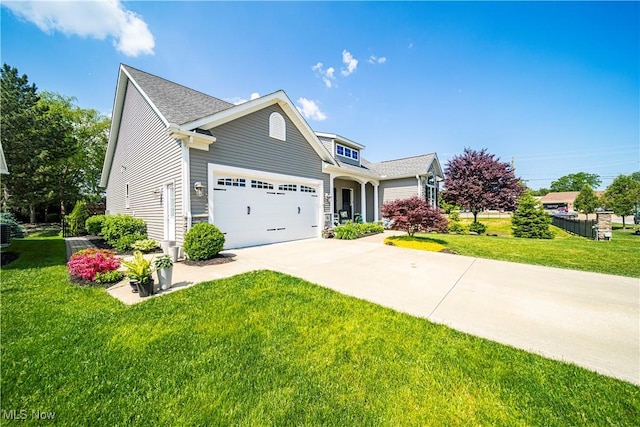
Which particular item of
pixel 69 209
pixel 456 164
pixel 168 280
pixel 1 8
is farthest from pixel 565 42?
pixel 69 209

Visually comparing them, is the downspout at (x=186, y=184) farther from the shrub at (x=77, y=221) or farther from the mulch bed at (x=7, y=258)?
the shrub at (x=77, y=221)

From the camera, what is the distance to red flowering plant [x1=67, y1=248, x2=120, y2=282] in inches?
190

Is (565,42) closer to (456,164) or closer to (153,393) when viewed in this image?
(456,164)

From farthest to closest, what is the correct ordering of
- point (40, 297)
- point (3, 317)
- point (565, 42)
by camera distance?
point (565, 42)
point (40, 297)
point (3, 317)

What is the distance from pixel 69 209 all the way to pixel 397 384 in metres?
33.7

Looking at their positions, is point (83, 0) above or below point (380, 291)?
above

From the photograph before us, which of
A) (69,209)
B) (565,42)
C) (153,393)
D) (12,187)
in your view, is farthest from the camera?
(69,209)

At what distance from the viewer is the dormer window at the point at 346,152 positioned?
15.8 metres

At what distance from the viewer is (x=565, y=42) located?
9.39 m

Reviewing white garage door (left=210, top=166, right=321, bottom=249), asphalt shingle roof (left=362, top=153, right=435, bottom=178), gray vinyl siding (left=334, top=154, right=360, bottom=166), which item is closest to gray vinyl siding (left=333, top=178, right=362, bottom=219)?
gray vinyl siding (left=334, top=154, right=360, bottom=166)

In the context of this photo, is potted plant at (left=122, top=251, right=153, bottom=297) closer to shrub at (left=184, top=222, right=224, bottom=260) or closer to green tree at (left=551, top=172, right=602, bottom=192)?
shrub at (left=184, top=222, right=224, bottom=260)

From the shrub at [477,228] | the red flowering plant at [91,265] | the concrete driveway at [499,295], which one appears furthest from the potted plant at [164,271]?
Answer: the shrub at [477,228]

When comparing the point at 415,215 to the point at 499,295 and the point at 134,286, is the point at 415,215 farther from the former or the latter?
the point at 134,286

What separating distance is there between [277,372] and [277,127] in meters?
9.28
